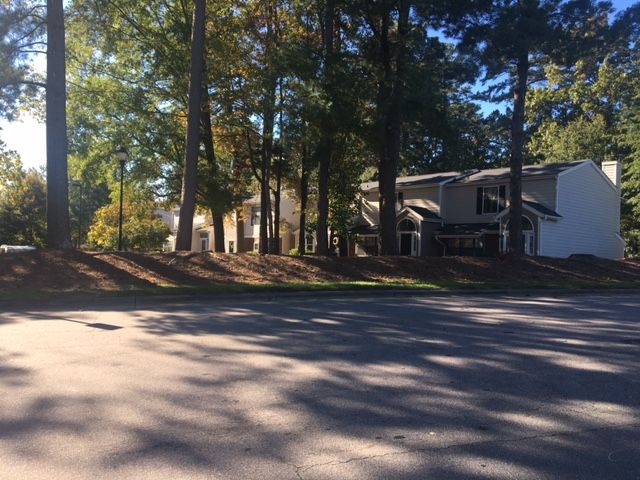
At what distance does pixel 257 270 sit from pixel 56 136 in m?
7.28

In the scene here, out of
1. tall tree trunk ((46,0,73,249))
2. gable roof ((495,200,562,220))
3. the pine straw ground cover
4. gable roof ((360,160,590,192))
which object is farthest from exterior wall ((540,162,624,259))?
tall tree trunk ((46,0,73,249))

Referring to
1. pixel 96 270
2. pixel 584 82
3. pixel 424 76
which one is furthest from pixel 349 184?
pixel 584 82

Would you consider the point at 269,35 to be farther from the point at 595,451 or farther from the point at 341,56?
the point at 595,451

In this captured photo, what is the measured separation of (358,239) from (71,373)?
33034mm

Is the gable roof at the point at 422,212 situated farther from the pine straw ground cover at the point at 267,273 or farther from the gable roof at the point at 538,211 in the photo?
the pine straw ground cover at the point at 267,273

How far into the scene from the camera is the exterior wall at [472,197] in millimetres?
31953

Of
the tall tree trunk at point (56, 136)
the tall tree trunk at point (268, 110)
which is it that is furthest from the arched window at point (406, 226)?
the tall tree trunk at point (56, 136)

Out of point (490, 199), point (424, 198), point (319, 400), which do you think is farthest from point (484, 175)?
point (319, 400)

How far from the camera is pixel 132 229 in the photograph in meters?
41.1

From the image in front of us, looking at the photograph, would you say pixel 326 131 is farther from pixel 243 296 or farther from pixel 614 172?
pixel 614 172

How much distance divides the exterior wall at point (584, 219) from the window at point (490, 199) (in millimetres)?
3341

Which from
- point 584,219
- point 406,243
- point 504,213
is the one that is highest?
point 504,213

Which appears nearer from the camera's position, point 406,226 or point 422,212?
point 422,212

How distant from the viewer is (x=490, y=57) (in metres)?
22.7
